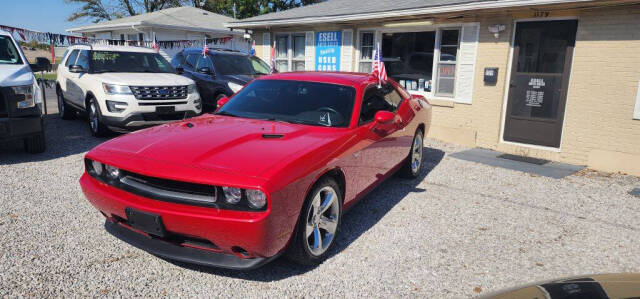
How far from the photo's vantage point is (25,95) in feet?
20.3

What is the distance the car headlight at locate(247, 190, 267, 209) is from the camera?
2.75m

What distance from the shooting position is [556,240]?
13.8ft

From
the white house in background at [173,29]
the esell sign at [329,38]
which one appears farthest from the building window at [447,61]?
the white house in background at [173,29]

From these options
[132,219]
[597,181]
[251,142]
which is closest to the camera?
[132,219]

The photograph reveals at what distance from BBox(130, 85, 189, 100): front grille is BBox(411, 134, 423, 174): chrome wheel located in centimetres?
456

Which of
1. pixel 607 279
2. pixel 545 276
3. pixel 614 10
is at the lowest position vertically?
pixel 545 276

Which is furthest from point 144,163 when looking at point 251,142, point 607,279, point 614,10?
point 614,10

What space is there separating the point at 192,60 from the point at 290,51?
270cm

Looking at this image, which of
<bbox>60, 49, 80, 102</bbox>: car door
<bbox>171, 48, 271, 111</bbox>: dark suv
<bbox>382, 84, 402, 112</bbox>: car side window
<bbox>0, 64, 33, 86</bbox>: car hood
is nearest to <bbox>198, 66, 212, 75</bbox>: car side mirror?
<bbox>171, 48, 271, 111</bbox>: dark suv

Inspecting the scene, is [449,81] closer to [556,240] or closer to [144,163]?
[556,240]

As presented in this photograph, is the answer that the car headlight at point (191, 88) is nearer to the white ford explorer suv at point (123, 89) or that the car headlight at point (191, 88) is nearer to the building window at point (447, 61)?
the white ford explorer suv at point (123, 89)

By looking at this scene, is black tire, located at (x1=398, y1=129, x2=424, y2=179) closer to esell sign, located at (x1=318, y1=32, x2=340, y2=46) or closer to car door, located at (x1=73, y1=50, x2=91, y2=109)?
esell sign, located at (x1=318, y1=32, x2=340, y2=46)

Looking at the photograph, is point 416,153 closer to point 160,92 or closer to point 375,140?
point 375,140

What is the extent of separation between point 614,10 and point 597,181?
2809 millimetres
